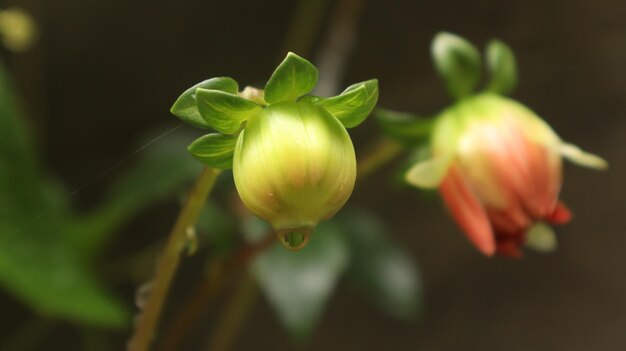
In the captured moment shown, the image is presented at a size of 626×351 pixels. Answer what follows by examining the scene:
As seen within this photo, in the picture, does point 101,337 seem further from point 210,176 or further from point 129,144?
point 210,176

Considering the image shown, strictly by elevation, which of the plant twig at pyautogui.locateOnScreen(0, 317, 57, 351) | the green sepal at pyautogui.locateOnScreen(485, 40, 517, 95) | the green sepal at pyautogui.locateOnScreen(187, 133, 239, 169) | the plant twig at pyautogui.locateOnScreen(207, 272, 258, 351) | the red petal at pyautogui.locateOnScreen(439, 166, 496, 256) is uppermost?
the green sepal at pyautogui.locateOnScreen(187, 133, 239, 169)

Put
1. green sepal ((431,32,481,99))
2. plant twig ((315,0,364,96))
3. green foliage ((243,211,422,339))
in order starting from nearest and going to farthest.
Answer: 1. green sepal ((431,32,481,99))
2. green foliage ((243,211,422,339))
3. plant twig ((315,0,364,96))

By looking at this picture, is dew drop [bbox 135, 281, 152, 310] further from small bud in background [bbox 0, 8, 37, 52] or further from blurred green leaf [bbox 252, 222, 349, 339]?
small bud in background [bbox 0, 8, 37, 52]

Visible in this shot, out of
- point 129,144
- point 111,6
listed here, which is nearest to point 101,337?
point 129,144

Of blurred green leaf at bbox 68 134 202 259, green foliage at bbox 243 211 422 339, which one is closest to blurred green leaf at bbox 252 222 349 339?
green foliage at bbox 243 211 422 339

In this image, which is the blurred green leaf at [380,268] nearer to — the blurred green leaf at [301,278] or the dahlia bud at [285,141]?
the blurred green leaf at [301,278]

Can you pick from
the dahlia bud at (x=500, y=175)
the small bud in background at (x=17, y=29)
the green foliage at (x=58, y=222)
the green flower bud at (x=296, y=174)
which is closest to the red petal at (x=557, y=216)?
the dahlia bud at (x=500, y=175)

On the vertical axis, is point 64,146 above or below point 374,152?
below
